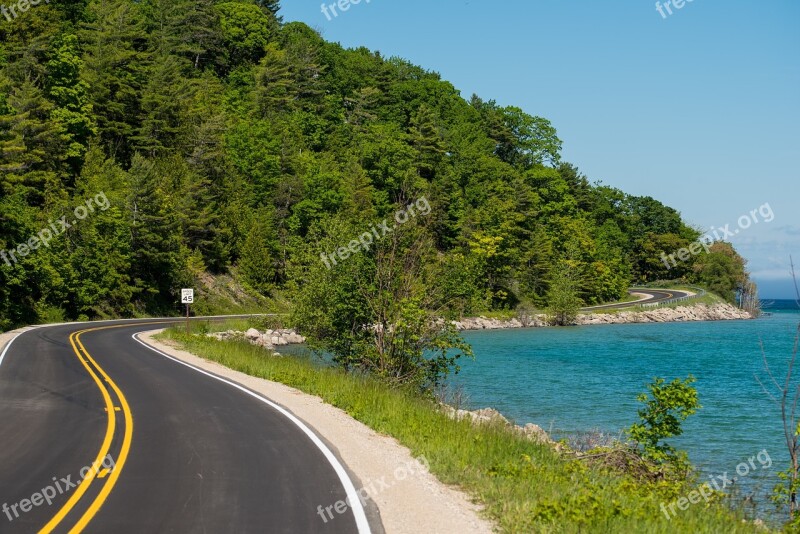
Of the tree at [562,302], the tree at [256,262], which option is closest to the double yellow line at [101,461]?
the tree at [256,262]

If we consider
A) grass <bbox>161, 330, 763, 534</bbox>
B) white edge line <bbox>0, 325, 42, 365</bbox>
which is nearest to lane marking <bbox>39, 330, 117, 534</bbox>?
grass <bbox>161, 330, 763, 534</bbox>

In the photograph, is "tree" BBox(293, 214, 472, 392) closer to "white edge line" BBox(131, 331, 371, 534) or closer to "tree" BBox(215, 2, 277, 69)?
"white edge line" BBox(131, 331, 371, 534)

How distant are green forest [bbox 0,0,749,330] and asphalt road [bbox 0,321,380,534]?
31.2 feet

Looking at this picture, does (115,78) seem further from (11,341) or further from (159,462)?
(159,462)

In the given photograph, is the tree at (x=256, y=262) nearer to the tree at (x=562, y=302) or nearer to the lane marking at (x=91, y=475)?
the tree at (x=562, y=302)

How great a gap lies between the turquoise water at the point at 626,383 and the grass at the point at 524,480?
2.98 m

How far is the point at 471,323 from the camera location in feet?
274

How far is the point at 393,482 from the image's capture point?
11000 mm

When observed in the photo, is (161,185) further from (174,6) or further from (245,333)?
(174,6)

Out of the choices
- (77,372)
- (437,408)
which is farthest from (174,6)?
(437,408)

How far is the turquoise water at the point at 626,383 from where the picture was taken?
24.3 m

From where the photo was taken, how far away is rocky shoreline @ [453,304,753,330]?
3378 inches

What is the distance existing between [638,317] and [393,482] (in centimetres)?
10114

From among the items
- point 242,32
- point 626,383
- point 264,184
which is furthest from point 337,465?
point 242,32
